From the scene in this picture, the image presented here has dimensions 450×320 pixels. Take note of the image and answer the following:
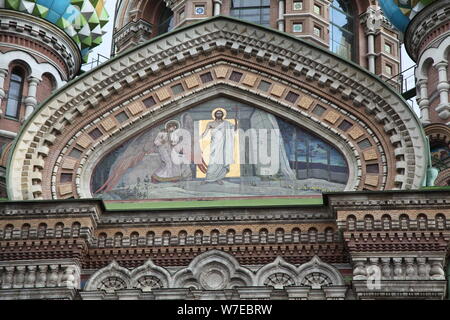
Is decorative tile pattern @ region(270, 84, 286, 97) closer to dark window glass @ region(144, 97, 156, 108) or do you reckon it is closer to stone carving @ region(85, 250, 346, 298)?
dark window glass @ region(144, 97, 156, 108)

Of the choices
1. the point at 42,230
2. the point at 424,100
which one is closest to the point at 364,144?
the point at 424,100

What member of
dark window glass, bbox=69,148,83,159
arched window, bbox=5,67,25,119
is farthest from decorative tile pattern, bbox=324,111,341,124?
arched window, bbox=5,67,25,119

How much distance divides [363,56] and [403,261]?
7963 millimetres

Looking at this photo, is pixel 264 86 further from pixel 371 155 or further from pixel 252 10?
pixel 252 10

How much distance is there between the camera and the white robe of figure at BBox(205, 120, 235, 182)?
15.7 m

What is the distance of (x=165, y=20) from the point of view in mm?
22281

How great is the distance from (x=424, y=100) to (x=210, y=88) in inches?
157

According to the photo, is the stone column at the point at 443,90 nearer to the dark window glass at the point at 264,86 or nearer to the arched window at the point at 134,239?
the dark window glass at the point at 264,86

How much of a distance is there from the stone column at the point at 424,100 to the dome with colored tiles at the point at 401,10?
1.08 meters

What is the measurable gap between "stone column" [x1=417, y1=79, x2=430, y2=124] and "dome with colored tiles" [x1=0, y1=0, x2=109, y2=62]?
19.9ft

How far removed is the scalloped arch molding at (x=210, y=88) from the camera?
50.6 feet

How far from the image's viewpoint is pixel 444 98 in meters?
18.0

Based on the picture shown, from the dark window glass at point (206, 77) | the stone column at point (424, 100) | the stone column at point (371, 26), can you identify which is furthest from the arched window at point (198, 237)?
the stone column at point (371, 26)
